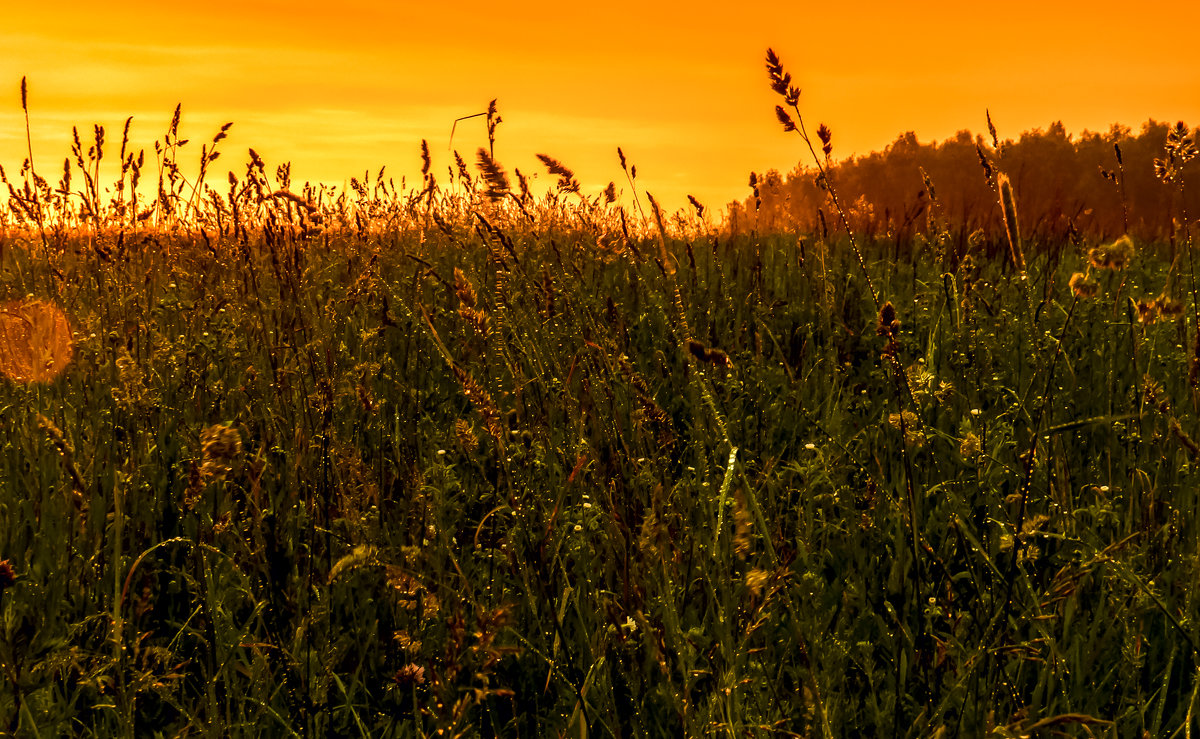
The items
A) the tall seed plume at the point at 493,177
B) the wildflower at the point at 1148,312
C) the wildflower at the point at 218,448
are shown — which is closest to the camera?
the wildflower at the point at 218,448

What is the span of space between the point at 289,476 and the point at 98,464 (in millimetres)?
515

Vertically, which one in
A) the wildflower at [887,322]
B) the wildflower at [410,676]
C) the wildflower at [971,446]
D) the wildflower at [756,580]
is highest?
the wildflower at [887,322]

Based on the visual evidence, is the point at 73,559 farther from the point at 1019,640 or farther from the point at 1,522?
the point at 1019,640

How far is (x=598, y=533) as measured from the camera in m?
1.88

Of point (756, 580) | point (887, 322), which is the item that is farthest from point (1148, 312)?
point (756, 580)

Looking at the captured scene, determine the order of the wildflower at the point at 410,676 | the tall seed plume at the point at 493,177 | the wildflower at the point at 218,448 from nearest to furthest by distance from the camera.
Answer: the wildflower at the point at 218,448
the wildflower at the point at 410,676
the tall seed plume at the point at 493,177

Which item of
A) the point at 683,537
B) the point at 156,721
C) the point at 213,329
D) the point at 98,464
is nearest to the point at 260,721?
the point at 156,721

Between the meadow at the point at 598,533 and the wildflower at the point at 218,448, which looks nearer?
the wildflower at the point at 218,448

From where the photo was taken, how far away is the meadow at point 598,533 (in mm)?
1357

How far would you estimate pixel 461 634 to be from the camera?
40.0 inches

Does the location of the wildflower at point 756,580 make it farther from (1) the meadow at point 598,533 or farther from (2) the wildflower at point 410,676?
(2) the wildflower at point 410,676

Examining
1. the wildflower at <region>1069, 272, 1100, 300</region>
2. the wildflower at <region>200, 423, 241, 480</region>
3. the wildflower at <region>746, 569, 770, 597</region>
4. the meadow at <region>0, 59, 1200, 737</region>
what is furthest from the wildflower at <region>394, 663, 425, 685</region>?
the wildflower at <region>1069, 272, 1100, 300</region>

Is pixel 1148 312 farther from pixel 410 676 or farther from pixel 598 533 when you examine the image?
pixel 410 676

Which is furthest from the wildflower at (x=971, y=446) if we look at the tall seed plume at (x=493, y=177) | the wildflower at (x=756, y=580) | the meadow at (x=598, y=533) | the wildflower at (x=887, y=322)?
the tall seed plume at (x=493, y=177)
